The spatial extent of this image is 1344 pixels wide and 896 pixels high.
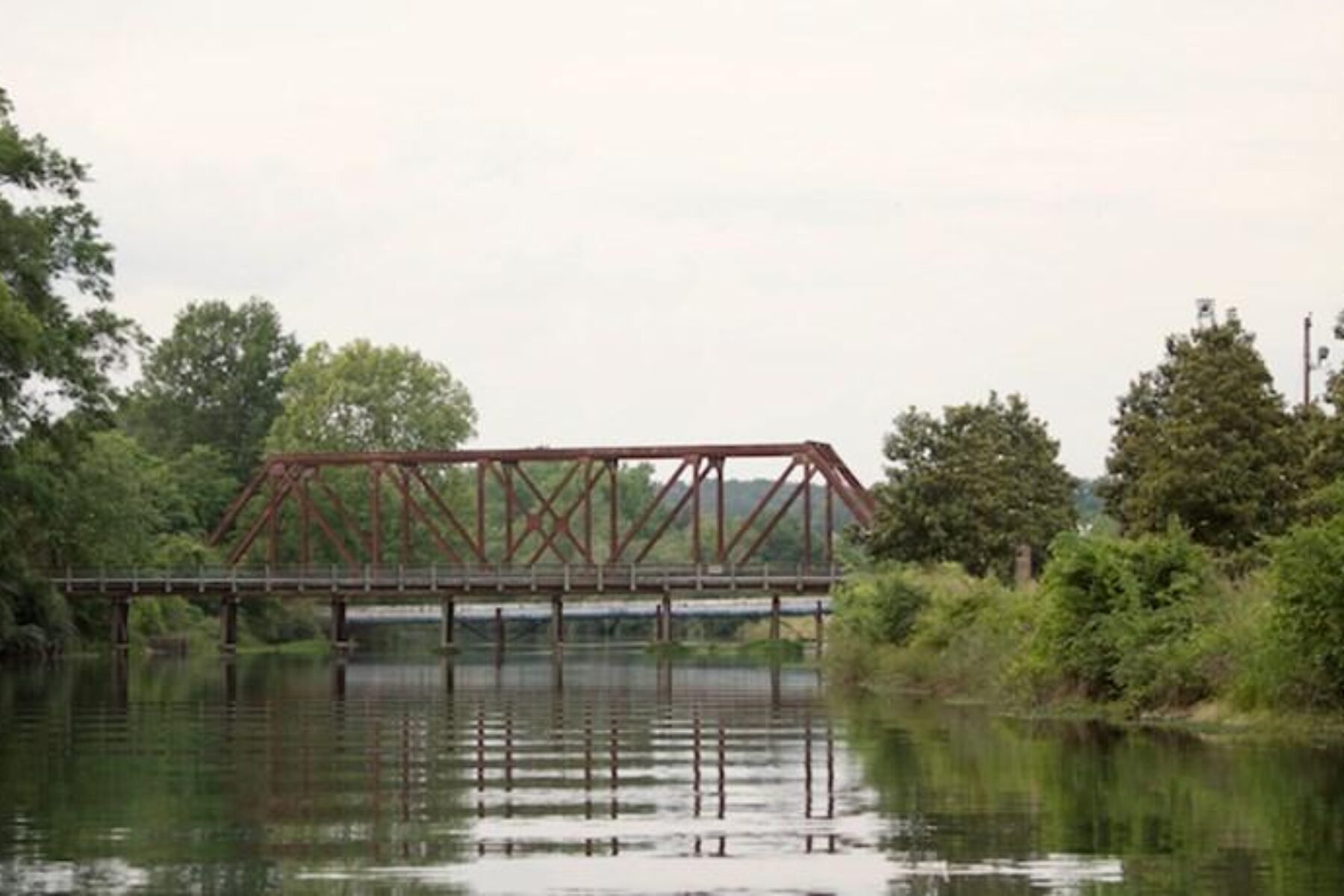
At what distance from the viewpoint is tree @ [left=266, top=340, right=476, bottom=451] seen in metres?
186

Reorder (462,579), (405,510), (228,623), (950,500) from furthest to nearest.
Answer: (405,510) → (462,579) → (228,623) → (950,500)

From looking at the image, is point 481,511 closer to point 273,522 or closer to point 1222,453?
point 273,522

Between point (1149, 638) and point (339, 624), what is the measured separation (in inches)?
3813

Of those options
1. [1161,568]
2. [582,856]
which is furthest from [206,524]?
[582,856]

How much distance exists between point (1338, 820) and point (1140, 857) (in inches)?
158

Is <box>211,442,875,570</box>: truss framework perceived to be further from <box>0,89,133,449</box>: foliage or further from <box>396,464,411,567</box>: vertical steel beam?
<box>0,89,133,449</box>: foliage

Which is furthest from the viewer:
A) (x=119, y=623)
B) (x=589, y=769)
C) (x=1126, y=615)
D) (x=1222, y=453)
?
(x=119, y=623)

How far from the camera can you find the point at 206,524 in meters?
181

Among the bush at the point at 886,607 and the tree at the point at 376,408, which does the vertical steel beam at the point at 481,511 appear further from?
the bush at the point at 886,607

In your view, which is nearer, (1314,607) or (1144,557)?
(1314,607)

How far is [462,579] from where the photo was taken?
142 m

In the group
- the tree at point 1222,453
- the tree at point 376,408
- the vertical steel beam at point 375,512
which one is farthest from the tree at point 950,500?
the tree at point 376,408

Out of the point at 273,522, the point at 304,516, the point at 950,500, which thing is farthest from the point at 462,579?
the point at 950,500

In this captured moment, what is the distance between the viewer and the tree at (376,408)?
18638 cm
